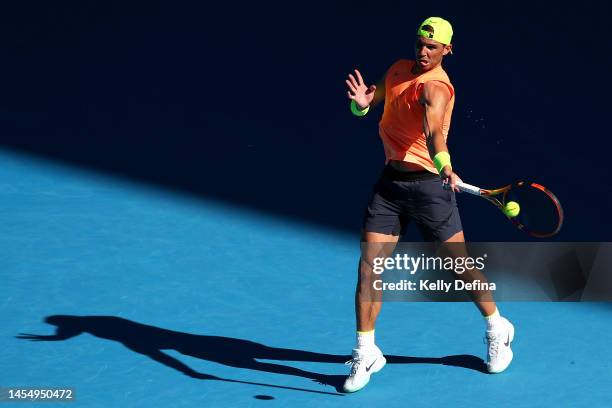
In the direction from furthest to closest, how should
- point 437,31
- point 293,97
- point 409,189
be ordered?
1. point 293,97
2. point 409,189
3. point 437,31

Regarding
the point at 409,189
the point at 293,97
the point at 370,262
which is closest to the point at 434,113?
the point at 409,189

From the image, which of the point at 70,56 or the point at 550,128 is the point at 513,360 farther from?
the point at 70,56

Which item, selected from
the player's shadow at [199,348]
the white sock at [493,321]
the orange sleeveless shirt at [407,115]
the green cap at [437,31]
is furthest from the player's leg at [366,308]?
the green cap at [437,31]

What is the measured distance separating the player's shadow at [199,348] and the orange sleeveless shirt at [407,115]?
1191 mm

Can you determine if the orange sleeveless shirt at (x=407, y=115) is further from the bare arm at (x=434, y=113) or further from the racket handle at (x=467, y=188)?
the racket handle at (x=467, y=188)

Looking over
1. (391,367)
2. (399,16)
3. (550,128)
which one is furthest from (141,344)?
(399,16)

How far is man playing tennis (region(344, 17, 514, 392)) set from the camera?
6848mm

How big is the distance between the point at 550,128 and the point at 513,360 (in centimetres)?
A: 359

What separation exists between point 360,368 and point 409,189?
100 centimetres

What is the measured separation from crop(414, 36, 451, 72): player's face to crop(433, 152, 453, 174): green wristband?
1.78 feet

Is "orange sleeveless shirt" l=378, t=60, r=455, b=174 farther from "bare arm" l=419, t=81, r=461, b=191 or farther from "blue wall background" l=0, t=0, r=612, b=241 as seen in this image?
"blue wall background" l=0, t=0, r=612, b=241

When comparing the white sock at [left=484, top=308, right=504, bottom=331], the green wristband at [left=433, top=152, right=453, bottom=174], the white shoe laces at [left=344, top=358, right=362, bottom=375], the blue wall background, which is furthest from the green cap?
the blue wall background

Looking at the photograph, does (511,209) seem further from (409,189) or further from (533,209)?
(409,189)

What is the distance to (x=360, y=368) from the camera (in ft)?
23.2
